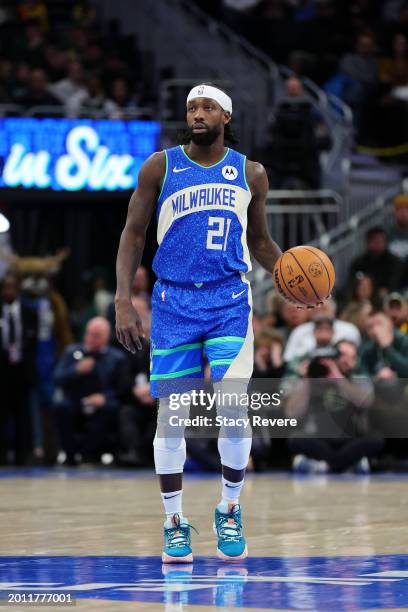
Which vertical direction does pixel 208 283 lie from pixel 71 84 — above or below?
below

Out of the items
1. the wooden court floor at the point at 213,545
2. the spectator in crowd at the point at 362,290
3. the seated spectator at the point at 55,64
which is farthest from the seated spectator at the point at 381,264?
the seated spectator at the point at 55,64

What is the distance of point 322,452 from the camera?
14.3 metres

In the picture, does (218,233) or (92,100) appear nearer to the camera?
(218,233)

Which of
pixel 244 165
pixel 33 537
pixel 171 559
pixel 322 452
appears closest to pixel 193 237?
pixel 244 165

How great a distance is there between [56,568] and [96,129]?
1160 cm

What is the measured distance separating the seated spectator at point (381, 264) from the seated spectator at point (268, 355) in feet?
6.25

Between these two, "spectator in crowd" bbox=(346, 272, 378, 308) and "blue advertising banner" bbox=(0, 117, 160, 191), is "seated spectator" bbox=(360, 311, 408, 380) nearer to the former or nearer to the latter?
"spectator in crowd" bbox=(346, 272, 378, 308)

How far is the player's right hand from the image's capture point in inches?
289

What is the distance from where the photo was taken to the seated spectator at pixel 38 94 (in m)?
19.1

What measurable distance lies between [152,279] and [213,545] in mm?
11409

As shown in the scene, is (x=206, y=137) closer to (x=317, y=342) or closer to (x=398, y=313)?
(x=317, y=342)

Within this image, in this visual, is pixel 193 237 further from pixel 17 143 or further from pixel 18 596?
pixel 17 143

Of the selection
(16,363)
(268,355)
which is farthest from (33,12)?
(268,355)

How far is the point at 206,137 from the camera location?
7.48m
